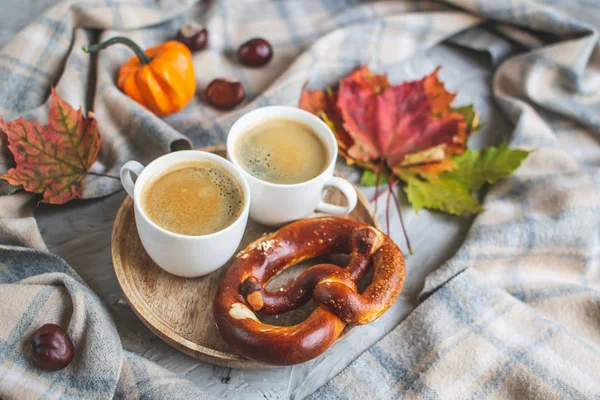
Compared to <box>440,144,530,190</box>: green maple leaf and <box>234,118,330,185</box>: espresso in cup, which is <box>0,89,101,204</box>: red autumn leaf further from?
<box>440,144,530,190</box>: green maple leaf

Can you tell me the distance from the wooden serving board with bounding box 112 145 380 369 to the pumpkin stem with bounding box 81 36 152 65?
15.6 inches

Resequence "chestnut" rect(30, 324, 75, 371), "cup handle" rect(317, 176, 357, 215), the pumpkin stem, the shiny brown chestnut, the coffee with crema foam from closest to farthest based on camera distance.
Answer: "chestnut" rect(30, 324, 75, 371)
the coffee with crema foam
"cup handle" rect(317, 176, 357, 215)
the pumpkin stem
the shiny brown chestnut

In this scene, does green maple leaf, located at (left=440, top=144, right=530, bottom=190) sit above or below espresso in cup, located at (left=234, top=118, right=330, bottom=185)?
below

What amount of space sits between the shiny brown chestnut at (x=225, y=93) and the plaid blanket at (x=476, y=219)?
4 centimetres

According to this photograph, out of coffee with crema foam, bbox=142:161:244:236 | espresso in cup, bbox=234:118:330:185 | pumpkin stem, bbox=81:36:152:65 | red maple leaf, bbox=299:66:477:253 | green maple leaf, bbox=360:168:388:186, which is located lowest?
green maple leaf, bbox=360:168:388:186

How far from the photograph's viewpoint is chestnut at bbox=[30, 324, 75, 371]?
0.98 m

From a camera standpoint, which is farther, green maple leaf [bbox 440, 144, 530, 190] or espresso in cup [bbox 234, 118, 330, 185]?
green maple leaf [bbox 440, 144, 530, 190]

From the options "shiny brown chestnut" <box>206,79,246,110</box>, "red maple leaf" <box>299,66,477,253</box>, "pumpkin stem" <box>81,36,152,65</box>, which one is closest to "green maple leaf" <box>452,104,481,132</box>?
"red maple leaf" <box>299,66,477,253</box>

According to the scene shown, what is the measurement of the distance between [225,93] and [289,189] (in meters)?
0.50

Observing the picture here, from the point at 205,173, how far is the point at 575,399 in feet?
2.65

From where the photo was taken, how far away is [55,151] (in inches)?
50.0

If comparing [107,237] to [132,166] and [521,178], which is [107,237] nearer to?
[132,166]

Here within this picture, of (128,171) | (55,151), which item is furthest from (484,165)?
(55,151)

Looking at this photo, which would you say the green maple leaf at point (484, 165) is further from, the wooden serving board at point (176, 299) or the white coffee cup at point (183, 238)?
the white coffee cup at point (183, 238)
